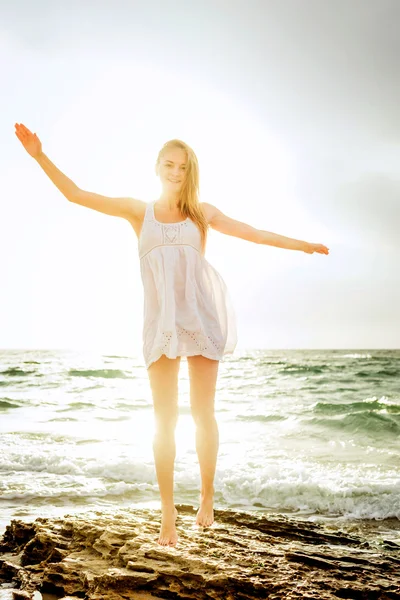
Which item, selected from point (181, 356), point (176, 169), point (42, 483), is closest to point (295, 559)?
point (181, 356)

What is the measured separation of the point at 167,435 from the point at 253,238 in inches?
→ 57.2

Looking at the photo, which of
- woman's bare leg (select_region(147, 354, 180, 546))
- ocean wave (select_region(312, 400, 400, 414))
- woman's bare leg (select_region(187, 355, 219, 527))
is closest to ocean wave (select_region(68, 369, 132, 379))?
ocean wave (select_region(312, 400, 400, 414))

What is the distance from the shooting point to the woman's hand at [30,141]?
3.65 meters

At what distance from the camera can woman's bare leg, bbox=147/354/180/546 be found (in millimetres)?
3609

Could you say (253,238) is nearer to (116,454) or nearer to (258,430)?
(116,454)

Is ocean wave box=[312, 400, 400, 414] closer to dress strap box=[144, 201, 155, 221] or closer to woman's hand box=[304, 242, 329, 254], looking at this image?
woman's hand box=[304, 242, 329, 254]

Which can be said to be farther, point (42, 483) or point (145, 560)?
point (42, 483)

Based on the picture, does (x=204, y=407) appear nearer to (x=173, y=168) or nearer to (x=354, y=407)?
(x=173, y=168)

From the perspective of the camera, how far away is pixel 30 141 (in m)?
3.65

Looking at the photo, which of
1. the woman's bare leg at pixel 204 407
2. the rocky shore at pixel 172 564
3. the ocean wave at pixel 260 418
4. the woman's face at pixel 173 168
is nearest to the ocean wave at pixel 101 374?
the ocean wave at pixel 260 418

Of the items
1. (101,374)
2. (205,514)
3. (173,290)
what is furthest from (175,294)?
(101,374)

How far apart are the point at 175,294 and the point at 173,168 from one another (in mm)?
854

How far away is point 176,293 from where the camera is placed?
146 inches

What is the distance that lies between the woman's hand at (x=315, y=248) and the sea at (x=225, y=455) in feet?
9.30
